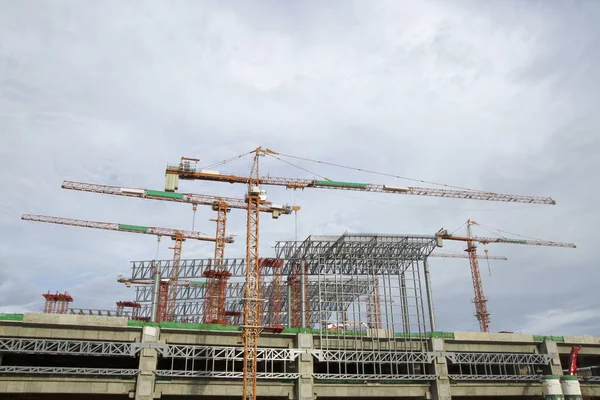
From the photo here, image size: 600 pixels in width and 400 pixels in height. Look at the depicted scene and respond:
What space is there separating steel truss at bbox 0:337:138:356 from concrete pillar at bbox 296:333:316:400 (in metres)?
18.2

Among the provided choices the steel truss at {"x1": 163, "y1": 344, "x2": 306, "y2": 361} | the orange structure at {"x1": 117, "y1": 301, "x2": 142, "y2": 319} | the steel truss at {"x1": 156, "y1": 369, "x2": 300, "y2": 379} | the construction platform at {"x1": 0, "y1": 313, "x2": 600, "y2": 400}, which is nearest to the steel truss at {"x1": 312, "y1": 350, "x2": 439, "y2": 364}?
the construction platform at {"x1": 0, "y1": 313, "x2": 600, "y2": 400}

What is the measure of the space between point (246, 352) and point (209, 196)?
35095 millimetres

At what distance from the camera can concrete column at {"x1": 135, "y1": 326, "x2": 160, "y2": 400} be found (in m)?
49.1

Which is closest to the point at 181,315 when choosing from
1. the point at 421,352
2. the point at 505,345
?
the point at 421,352

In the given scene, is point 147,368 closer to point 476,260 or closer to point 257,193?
point 257,193

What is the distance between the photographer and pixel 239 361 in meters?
58.0

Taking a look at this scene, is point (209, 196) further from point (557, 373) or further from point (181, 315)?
point (557, 373)

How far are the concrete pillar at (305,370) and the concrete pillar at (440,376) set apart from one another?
51.2ft

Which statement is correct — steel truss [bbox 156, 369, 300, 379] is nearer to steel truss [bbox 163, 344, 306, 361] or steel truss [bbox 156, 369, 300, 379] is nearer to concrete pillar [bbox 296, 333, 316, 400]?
concrete pillar [bbox 296, 333, 316, 400]

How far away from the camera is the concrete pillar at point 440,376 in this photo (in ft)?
192

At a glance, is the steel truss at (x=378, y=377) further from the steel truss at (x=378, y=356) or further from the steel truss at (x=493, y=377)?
the steel truss at (x=493, y=377)

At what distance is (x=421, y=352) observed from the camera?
60156 millimetres

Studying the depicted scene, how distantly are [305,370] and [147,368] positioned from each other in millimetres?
17354

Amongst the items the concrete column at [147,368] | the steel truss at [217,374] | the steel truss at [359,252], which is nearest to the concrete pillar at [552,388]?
the steel truss at [359,252]
